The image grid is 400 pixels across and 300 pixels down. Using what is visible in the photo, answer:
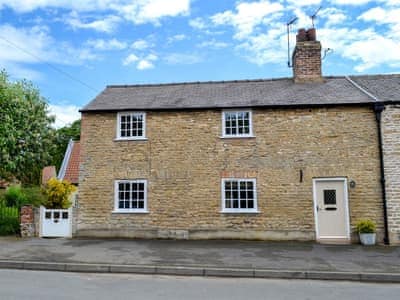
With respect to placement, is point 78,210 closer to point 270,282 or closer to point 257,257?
point 257,257

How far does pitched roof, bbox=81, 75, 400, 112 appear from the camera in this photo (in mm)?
13461

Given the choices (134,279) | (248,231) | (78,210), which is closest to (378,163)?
(248,231)

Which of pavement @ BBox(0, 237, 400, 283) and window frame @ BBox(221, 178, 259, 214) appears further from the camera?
window frame @ BBox(221, 178, 259, 214)

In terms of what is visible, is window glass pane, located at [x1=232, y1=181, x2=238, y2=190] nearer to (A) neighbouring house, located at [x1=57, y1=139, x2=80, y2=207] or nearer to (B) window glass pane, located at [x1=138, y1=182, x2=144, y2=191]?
(B) window glass pane, located at [x1=138, y1=182, x2=144, y2=191]

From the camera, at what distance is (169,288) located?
6.68m

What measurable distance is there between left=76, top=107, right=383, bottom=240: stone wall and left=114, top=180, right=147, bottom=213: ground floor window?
250mm

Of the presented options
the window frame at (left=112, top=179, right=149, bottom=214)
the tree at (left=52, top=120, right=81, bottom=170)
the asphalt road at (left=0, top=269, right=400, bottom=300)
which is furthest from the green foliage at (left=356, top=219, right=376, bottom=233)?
the tree at (left=52, top=120, right=81, bottom=170)

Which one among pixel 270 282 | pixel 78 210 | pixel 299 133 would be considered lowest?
pixel 270 282

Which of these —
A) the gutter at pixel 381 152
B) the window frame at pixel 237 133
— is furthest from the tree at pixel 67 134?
the gutter at pixel 381 152

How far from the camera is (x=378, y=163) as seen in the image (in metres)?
12.5

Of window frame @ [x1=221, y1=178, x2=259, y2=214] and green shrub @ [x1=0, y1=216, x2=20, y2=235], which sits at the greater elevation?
window frame @ [x1=221, y1=178, x2=259, y2=214]

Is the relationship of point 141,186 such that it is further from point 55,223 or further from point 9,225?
point 9,225

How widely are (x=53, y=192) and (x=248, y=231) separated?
327 inches

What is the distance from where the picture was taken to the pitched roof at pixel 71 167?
2094cm
